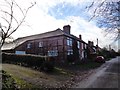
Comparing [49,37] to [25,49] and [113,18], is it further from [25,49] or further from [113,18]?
[113,18]

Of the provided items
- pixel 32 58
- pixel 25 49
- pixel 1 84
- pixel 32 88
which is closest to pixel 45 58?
pixel 32 58

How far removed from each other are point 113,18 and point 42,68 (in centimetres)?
1326

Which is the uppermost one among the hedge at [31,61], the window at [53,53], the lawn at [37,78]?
the window at [53,53]

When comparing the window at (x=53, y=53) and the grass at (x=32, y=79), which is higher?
the window at (x=53, y=53)

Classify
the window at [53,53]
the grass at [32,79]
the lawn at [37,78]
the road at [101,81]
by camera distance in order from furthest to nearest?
the window at [53,53] → the road at [101,81] → the lawn at [37,78] → the grass at [32,79]

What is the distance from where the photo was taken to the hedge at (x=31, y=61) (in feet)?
76.8

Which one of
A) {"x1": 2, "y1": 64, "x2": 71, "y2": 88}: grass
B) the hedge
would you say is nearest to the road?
{"x1": 2, "y1": 64, "x2": 71, "y2": 88}: grass

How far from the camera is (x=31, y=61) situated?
1003 inches

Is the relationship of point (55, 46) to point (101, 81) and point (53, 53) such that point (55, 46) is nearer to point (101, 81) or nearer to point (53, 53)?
point (53, 53)

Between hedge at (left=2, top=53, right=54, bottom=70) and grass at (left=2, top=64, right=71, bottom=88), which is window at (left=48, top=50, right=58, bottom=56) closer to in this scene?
hedge at (left=2, top=53, right=54, bottom=70)

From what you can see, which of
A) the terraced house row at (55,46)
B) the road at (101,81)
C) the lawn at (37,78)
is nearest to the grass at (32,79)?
the lawn at (37,78)

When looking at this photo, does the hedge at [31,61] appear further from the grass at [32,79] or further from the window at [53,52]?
the window at [53,52]

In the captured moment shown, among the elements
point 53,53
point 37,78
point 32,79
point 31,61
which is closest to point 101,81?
point 37,78

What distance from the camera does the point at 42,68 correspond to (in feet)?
76.7
